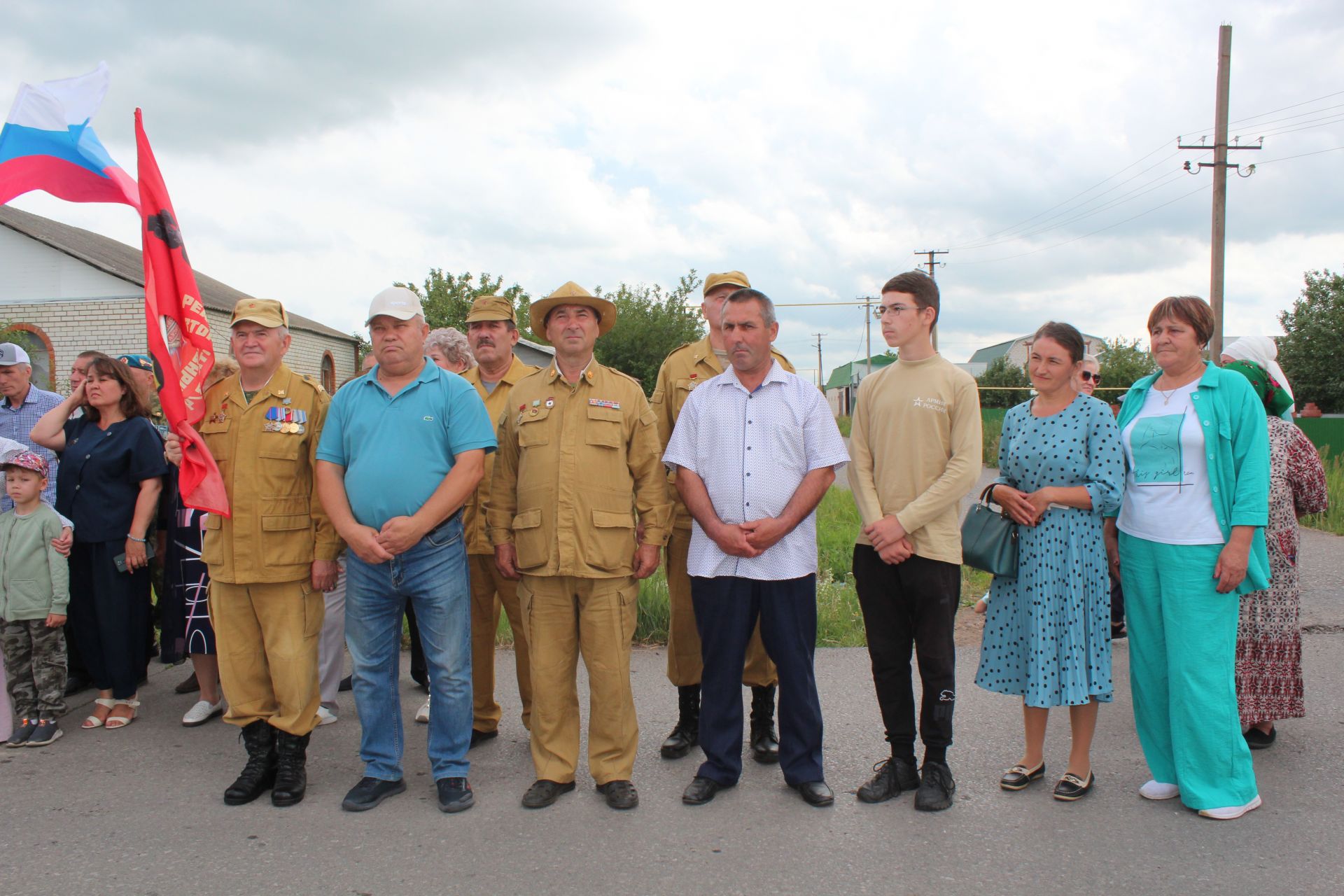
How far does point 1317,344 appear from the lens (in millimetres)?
34094

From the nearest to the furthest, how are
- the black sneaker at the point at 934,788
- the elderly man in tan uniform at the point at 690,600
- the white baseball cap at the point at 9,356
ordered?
the black sneaker at the point at 934,788 < the elderly man in tan uniform at the point at 690,600 < the white baseball cap at the point at 9,356

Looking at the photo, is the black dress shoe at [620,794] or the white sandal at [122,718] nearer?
the black dress shoe at [620,794]

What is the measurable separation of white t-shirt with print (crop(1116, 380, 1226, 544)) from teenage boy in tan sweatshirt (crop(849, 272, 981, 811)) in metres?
0.73

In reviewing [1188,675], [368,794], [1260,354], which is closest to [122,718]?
[368,794]

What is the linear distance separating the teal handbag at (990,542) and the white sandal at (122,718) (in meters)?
4.33

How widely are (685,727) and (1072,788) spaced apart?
5.64 ft

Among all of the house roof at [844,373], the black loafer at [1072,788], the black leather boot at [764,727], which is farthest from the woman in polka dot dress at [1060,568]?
the house roof at [844,373]

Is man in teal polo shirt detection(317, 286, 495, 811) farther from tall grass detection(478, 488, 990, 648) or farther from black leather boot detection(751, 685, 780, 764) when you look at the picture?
tall grass detection(478, 488, 990, 648)

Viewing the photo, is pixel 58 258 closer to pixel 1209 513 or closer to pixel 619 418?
pixel 619 418

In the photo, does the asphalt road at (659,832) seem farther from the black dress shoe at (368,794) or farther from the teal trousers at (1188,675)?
the teal trousers at (1188,675)

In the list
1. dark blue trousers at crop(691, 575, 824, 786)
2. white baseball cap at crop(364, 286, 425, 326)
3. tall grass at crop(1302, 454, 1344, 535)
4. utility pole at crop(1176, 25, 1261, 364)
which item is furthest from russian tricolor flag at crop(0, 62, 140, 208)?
utility pole at crop(1176, 25, 1261, 364)

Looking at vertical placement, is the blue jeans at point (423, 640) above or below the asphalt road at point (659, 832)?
above

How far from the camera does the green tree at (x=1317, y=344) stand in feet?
110

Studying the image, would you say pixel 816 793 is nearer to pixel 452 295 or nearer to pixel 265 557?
pixel 265 557
